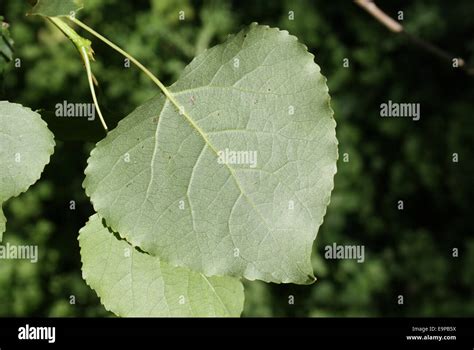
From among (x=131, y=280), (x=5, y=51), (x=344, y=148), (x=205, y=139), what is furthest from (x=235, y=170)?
(x=344, y=148)

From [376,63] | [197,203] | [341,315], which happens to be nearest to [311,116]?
[197,203]

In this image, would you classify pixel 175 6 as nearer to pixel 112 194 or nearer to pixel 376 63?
pixel 376 63

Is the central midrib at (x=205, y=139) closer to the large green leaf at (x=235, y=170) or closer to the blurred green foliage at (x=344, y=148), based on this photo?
the large green leaf at (x=235, y=170)

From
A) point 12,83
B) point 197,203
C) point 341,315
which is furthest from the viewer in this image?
point 12,83

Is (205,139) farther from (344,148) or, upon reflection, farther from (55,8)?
(344,148)

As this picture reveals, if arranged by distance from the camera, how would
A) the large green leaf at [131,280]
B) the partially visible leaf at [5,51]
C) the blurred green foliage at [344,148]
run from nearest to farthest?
1. the large green leaf at [131,280]
2. the partially visible leaf at [5,51]
3. the blurred green foliage at [344,148]

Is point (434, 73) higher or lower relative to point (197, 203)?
higher

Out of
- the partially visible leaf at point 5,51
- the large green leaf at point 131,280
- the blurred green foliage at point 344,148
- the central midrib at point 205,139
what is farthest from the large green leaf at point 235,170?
the blurred green foliage at point 344,148
